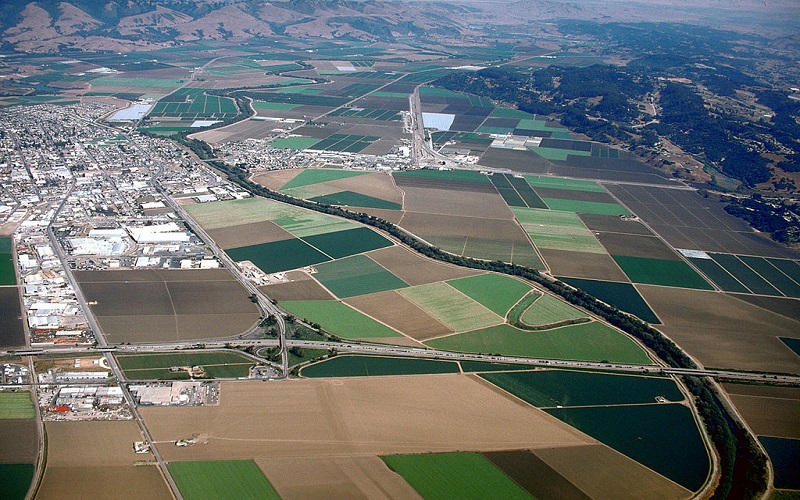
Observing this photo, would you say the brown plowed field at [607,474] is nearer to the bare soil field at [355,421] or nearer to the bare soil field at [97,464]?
the bare soil field at [355,421]

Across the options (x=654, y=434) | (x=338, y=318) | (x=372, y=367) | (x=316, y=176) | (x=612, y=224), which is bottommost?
(x=654, y=434)

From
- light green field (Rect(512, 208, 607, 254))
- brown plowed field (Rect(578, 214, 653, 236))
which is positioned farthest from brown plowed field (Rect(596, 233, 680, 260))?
brown plowed field (Rect(578, 214, 653, 236))

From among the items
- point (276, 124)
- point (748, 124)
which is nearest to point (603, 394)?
point (276, 124)

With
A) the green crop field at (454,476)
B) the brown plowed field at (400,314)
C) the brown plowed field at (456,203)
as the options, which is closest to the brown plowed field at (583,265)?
the brown plowed field at (456,203)

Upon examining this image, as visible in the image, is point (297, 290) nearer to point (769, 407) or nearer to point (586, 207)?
point (769, 407)

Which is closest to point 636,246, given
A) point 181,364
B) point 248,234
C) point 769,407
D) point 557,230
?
point 557,230

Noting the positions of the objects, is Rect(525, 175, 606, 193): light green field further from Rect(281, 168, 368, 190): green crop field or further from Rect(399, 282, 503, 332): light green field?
Rect(399, 282, 503, 332): light green field
